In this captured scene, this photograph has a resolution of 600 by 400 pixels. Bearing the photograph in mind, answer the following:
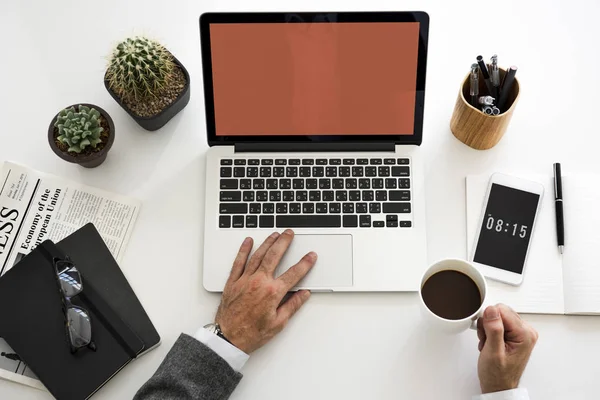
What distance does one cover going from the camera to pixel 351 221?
1107 millimetres

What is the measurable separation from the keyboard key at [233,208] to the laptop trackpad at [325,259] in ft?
0.37

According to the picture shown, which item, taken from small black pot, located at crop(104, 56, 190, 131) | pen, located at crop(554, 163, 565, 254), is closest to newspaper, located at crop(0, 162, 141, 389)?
small black pot, located at crop(104, 56, 190, 131)

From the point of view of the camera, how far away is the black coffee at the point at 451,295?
99 cm

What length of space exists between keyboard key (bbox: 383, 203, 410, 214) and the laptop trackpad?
0.28 ft

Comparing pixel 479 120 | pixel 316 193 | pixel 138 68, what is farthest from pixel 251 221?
pixel 479 120

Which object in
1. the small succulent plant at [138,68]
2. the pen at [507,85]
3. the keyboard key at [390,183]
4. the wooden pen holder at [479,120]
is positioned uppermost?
the small succulent plant at [138,68]

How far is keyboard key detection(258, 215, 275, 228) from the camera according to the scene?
3.66 ft

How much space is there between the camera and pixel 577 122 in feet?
3.88

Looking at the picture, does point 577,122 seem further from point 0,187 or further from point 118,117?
point 0,187

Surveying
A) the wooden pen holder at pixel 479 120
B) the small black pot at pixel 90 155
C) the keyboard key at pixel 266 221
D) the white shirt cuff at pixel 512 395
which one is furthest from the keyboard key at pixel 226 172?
the white shirt cuff at pixel 512 395

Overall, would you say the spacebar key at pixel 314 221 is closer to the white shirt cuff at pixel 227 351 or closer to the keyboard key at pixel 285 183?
the keyboard key at pixel 285 183

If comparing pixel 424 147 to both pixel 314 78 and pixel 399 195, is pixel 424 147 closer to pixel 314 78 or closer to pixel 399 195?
pixel 399 195

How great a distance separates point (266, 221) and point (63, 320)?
1.31ft

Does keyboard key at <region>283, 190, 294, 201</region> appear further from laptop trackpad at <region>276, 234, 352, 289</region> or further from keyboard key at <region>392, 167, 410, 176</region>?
keyboard key at <region>392, 167, 410, 176</region>
